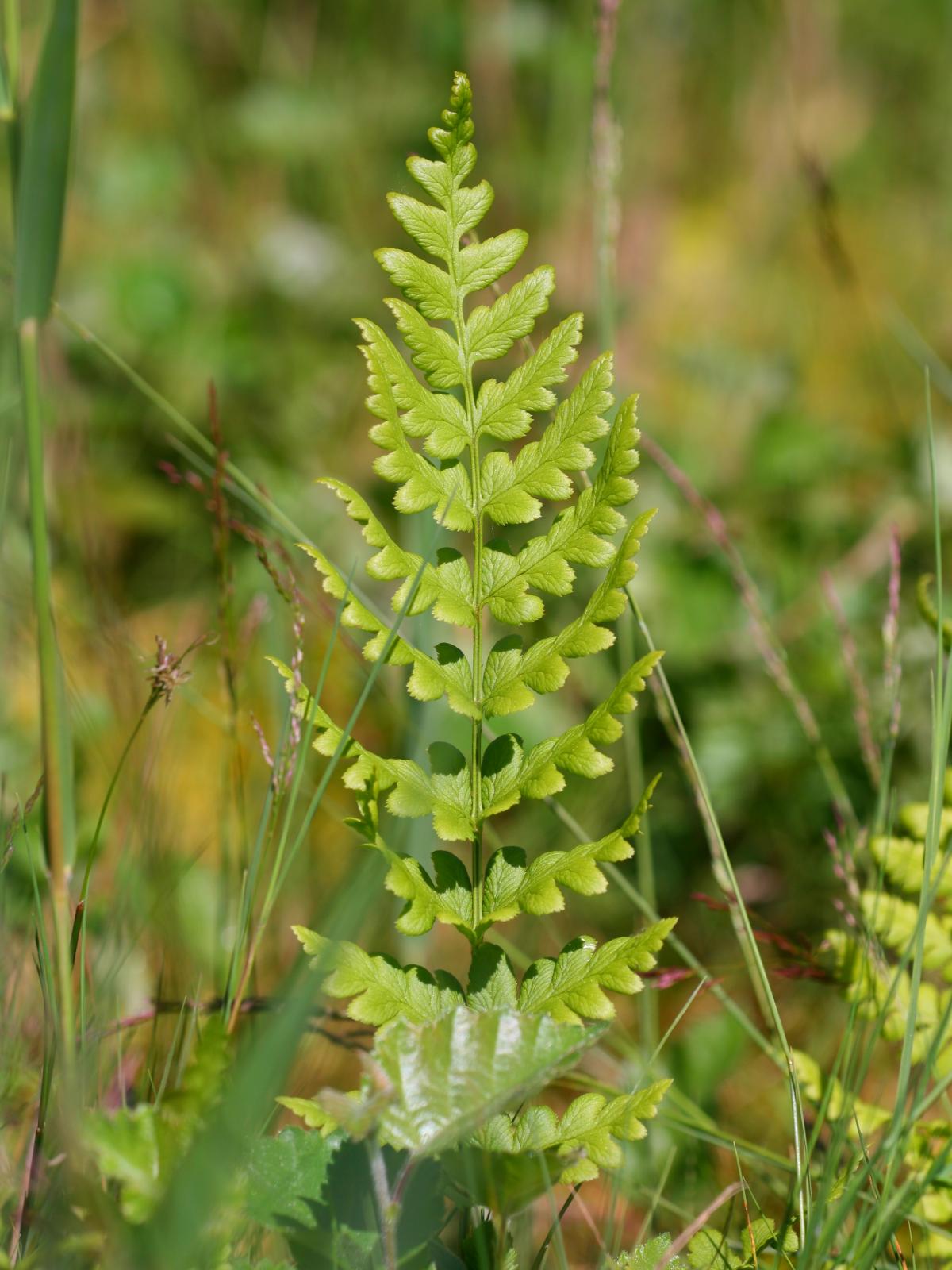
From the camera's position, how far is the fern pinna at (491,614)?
0.63 m

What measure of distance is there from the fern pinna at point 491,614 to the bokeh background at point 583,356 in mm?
238

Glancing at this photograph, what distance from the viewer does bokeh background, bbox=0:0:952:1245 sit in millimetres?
1360

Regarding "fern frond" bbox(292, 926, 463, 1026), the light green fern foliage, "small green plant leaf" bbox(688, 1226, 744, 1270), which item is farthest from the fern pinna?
the light green fern foliage

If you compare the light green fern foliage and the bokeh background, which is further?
the bokeh background

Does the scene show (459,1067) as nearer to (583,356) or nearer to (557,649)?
(557,649)

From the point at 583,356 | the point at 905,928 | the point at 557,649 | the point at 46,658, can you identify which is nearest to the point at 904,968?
the point at 905,928

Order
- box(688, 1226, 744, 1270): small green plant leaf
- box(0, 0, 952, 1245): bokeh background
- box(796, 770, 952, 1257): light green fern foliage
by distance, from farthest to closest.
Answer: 1. box(0, 0, 952, 1245): bokeh background
2. box(796, 770, 952, 1257): light green fern foliage
3. box(688, 1226, 744, 1270): small green plant leaf

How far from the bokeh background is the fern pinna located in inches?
9.4

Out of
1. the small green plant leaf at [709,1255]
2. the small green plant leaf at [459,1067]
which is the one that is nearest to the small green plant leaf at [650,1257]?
the small green plant leaf at [709,1255]

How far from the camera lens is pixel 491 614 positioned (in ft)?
2.21

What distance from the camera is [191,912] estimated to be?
1.41 meters

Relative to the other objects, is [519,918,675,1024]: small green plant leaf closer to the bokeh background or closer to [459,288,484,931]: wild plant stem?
[459,288,484,931]: wild plant stem

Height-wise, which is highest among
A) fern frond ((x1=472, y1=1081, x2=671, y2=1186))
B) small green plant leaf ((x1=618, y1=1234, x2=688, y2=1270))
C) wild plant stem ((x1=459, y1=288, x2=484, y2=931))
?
wild plant stem ((x1=459, y1=288, x2=484, y2=931))

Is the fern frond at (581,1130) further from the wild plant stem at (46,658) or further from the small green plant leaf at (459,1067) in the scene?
the wild plant stem at (46,658)
